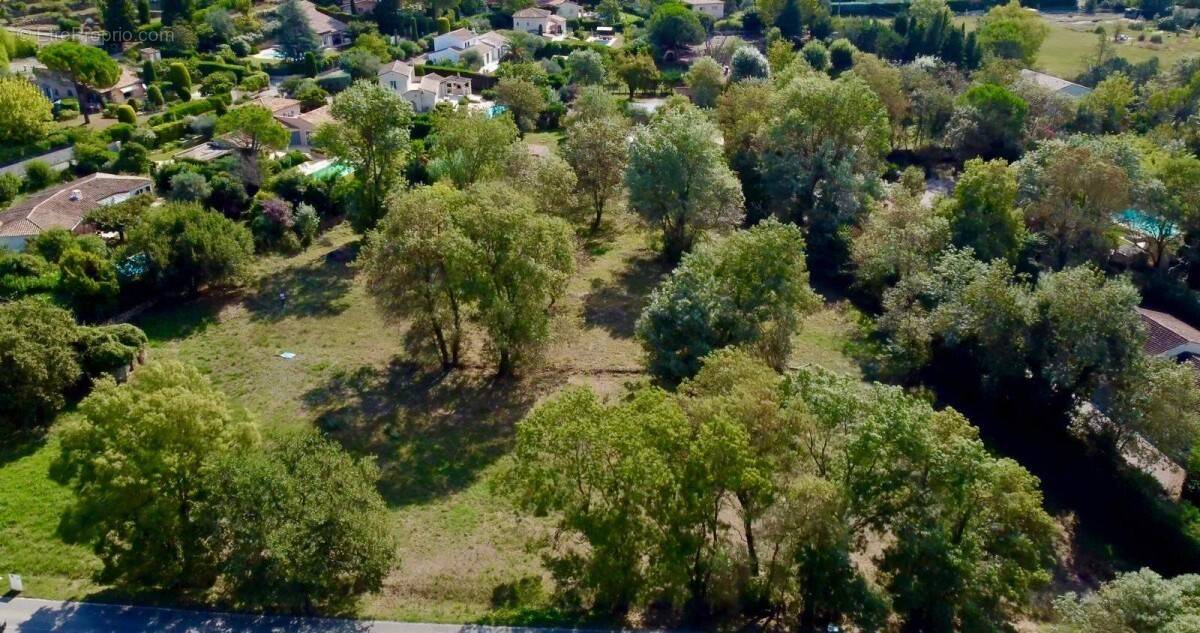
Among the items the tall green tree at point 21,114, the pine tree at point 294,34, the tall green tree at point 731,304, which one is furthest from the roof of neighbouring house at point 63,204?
the pine tree at point 294,34

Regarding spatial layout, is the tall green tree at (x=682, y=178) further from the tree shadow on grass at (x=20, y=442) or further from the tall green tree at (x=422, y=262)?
the tree shadow on grass at (x=20, y=442)

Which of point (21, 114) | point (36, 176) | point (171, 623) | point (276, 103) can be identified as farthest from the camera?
point (276, 103)

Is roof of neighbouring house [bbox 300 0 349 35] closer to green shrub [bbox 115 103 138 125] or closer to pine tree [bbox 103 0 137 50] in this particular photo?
pine tree [bbox 103 0 137 50]

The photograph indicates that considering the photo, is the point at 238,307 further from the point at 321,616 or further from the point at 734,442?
the point at 734,442

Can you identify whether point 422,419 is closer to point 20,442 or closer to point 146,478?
point 146,478

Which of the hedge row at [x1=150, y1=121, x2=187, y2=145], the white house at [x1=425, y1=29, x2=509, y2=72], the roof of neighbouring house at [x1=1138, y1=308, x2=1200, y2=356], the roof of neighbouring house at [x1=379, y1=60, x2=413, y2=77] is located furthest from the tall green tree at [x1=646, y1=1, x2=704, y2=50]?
the roof of neighbouring house at [x1=1138, y1=308, x2=1200, y2=356]

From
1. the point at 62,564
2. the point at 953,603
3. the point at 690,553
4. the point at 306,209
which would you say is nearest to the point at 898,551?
the point at 953,603

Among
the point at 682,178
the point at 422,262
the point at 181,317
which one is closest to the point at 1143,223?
the point at 682,178
